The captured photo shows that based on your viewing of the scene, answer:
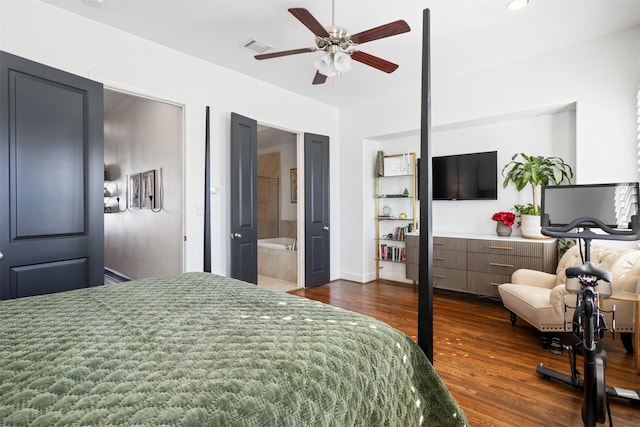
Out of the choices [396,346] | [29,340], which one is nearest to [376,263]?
[396,346]

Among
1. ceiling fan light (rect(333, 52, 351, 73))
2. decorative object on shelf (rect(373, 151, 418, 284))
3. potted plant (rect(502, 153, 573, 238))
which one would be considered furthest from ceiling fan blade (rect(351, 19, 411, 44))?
decorative object on shelf (rect(373, 151, 418, 284))

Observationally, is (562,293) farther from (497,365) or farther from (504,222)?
(504,222)

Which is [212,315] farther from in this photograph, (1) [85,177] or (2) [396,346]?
(1) [85,177]

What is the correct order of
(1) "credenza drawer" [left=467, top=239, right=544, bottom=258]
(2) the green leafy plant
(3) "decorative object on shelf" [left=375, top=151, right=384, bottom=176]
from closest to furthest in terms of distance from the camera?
(1) "credenza drawer" [left=467, top=239, right=544, bottom=258] < (2) the green leafy plant < (3) "decorative object on shelf" [left=375, top=151, right=384, bottom=176]

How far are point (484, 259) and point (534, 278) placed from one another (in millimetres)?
716

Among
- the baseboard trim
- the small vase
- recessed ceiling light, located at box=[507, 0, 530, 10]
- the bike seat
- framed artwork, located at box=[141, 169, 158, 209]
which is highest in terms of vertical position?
recessed ceiling light, located at box=[507, 0, 530, 10]

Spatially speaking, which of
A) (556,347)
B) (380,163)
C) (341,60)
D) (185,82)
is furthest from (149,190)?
(556,347)

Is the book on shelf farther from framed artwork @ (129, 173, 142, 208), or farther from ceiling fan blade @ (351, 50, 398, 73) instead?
framed artwork @ (129, 173, 142, 208)

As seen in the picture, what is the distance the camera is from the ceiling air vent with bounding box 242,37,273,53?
3188mm

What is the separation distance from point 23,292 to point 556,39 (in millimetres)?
5002

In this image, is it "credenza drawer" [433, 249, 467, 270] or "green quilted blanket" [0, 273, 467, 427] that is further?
"credenza drawer" [433, 249, 467, 270]

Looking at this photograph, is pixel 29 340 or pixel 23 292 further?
pixel 23 292

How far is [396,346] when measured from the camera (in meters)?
1.19

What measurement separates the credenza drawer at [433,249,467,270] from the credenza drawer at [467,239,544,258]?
15cm
